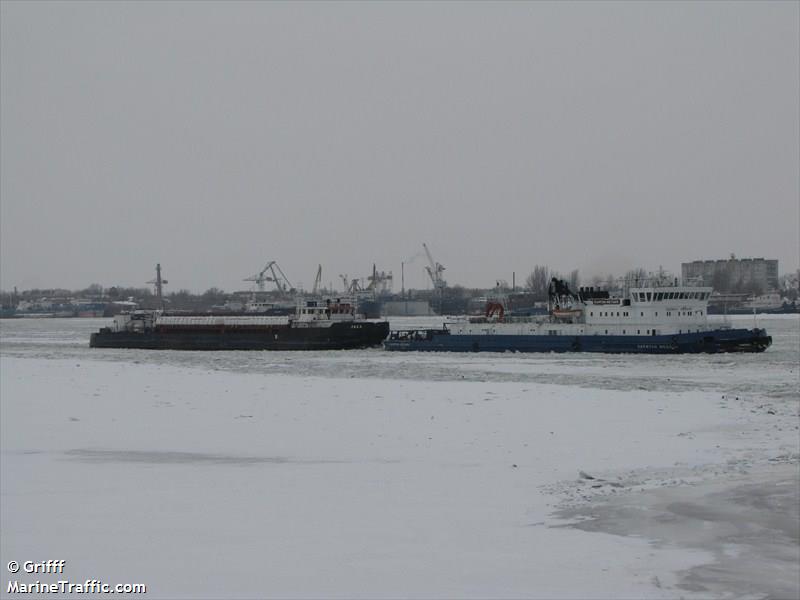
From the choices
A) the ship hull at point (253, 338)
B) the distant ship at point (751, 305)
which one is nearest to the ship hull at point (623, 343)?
the ship hull at point (253, 338)

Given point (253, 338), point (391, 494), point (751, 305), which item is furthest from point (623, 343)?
point (751, 305)

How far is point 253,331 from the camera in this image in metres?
76.9

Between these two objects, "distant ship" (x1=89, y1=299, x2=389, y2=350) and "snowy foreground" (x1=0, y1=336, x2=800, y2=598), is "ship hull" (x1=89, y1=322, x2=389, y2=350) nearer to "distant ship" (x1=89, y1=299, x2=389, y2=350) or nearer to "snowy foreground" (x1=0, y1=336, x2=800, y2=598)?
"distant ship" (x1=89, y1=299, x2=389, y2=350)

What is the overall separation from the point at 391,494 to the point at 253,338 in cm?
6238

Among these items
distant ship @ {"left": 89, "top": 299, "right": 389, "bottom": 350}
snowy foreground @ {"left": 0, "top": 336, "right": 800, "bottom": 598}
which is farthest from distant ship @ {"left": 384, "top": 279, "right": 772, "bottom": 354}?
snowy foreground @ {"left": 0, "top": 336, "right": 800, "bottom": 598}

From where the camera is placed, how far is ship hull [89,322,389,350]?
238 feet

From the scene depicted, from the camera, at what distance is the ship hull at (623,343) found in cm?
5859

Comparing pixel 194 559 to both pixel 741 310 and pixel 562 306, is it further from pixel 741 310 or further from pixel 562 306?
pixel 741 310

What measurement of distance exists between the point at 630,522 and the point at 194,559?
593 centimetres

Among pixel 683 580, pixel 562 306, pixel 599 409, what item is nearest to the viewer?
pixel 683 580

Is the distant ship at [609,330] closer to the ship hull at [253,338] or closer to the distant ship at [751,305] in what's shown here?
the ship hull at [253,338]

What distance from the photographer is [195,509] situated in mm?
13180

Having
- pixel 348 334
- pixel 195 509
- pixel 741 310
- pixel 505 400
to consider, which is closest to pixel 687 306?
pixel 348 334

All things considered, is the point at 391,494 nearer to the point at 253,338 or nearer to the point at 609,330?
the point at 609,330
